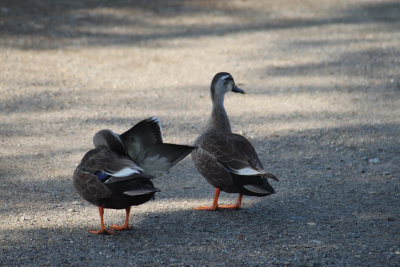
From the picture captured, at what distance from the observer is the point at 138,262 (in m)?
4.82

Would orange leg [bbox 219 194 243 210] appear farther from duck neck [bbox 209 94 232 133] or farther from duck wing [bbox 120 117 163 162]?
duck wing [bbox 120 117 163 162]

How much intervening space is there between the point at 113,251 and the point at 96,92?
453 cm

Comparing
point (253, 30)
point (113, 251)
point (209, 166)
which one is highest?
point (253, 30)

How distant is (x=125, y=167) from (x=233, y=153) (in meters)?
1.09

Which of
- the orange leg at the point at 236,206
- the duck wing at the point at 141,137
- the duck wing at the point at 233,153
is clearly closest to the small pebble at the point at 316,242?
the duck wing at the point at 233,153

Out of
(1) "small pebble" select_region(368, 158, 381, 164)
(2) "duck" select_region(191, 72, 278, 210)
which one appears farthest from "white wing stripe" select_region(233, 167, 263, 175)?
(1) "small pebble" select_region(368, 158, 381, 164)

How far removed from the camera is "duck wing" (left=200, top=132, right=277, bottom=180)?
5555 millimetres

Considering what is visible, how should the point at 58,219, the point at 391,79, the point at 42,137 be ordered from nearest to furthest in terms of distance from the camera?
the point at 58,219
the point at 42,137
the point at 391,79

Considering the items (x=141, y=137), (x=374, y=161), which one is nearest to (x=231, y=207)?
(x=141, y=137)

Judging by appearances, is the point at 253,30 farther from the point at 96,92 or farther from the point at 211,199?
the point at 211,199

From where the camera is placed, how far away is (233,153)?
18.7 ft

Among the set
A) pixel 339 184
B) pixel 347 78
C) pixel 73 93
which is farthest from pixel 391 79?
pixel 73 93

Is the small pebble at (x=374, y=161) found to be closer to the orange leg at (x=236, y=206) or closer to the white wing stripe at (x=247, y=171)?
the orange leg at (x=236, y=206)

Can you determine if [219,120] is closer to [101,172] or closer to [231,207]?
[231,207]
